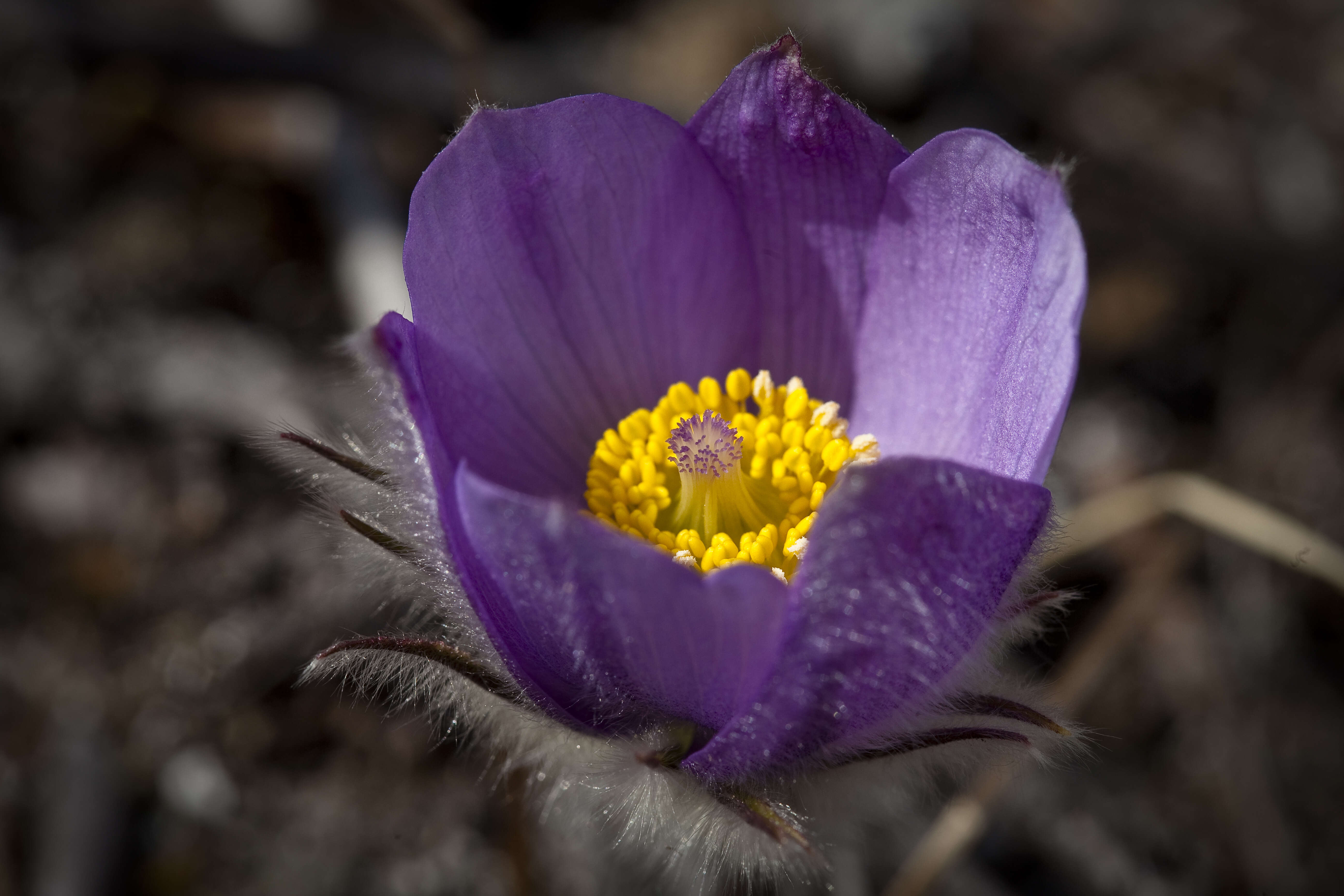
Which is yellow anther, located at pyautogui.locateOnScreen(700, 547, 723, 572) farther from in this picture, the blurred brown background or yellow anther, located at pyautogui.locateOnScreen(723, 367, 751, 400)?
the blurred brown background

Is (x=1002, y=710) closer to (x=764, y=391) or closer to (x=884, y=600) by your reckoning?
(x=884, y=600)

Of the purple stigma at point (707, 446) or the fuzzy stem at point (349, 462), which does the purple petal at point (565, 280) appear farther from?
the purple stigma at point (707, 446)

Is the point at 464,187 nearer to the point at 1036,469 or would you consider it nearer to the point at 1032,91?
the point at 1036,469

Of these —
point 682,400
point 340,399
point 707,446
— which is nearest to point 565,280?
point 682,400

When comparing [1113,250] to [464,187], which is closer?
[464,187]

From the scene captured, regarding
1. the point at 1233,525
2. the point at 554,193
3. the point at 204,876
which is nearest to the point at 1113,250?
the point at 1233,525

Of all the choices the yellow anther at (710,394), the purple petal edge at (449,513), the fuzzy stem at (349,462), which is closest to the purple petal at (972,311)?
the yellow anther at (710,394)

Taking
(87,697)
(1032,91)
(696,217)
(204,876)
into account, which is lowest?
(204,876)
